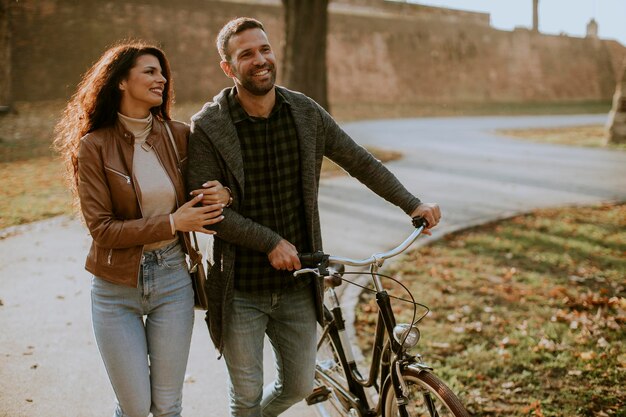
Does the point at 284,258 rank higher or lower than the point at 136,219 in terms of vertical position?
lower

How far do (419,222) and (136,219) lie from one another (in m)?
1.25

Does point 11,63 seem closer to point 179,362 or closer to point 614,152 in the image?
point 614,152

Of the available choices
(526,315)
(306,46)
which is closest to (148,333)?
(526,315)

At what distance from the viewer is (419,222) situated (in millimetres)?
2838

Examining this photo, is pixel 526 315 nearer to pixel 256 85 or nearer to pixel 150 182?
pixel 256 85

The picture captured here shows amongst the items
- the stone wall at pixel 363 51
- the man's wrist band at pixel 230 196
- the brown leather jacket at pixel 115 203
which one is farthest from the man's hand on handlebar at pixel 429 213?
the stone wall at pixel 363 51

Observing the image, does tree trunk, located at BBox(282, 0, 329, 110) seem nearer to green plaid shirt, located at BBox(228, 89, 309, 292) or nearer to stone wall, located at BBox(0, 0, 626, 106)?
stone wall, located at BBox(0, 0, 626, 106)

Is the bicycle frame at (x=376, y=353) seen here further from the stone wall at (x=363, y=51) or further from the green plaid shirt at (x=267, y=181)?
the stone wall at (x=363, y=51)

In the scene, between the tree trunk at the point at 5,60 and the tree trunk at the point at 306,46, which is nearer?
the tree trunk at the point at 306,46

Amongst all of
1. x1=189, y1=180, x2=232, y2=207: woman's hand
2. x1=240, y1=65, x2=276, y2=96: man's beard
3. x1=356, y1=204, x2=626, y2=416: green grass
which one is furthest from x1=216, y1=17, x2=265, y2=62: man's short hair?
x1=356, y1=204, x2=626, y2=416: green grass

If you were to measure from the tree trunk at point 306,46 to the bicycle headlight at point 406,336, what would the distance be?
1120 cm

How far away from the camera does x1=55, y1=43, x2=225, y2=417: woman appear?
2527 mm

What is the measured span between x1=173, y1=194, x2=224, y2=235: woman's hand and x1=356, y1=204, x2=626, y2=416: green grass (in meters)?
2.21

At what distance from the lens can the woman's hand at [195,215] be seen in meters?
2.49
